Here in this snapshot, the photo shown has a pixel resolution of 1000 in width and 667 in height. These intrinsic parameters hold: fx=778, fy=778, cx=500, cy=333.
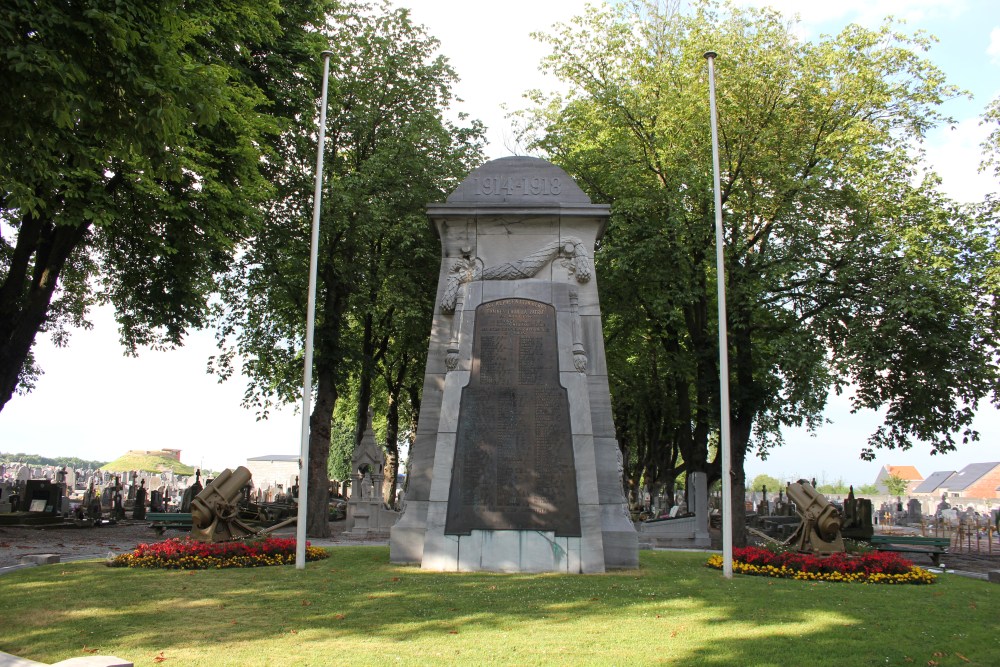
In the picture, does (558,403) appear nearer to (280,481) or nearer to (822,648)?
(822,648)

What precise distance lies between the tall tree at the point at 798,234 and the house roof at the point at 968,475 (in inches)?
1928

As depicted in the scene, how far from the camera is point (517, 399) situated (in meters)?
14.1

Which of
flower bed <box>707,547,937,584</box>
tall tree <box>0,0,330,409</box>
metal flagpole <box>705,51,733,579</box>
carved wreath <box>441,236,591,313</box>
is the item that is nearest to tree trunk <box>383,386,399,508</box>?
tall tree <box>0,0,330,409</box>

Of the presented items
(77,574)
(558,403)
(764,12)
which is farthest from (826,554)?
(764,12)

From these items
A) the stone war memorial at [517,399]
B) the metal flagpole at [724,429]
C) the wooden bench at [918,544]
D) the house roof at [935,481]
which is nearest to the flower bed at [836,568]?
the metal flagpole at [724,429]

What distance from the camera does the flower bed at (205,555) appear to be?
1345 cm

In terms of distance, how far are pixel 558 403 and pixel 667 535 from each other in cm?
1400

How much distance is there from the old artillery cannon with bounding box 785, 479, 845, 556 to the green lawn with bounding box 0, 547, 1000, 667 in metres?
2.88

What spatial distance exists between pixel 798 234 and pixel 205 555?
724 inches

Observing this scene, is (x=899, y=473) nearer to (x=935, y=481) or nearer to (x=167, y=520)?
(x=935, y=481)

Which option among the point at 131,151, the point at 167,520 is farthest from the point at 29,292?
the point at 131,151

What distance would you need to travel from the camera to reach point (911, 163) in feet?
79.4

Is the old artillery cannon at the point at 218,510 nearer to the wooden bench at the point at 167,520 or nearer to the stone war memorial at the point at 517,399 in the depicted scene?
the stone war memorial at the point at 517,399

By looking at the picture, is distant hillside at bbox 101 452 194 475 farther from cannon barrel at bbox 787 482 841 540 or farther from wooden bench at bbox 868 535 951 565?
cannon barrel at bbox 787 482 841 540
